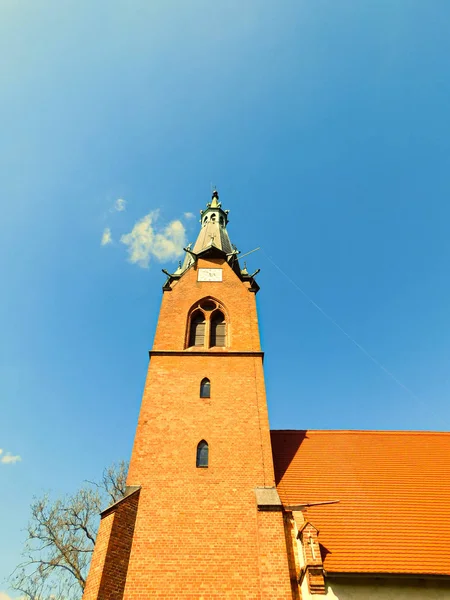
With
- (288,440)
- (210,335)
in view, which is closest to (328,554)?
(288,440)

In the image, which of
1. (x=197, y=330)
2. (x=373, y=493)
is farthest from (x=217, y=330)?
(x=373, y=493)

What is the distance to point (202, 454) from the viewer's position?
9555 mm

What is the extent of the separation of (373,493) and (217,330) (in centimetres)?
697

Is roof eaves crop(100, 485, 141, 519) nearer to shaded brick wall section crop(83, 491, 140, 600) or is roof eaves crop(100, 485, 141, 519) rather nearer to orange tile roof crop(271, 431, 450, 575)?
shaded brick wall section crop(83, 491, 140, 600)

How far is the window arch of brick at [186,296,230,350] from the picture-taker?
41.8 ft

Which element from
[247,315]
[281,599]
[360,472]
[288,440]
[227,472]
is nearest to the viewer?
[281,599]

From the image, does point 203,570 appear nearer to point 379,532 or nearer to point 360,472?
point 379,532

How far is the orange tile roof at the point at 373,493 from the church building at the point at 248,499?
3 cm

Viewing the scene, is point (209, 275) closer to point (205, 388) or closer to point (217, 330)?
point (217, 330)

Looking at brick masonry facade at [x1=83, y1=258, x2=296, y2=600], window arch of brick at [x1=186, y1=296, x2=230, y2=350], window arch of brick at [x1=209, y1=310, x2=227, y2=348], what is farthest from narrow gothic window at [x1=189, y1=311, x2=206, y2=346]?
brick masonry facade at [x1=83, y1=258, x2=296, y2=600]

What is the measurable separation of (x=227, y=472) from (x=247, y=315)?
18.7 feet

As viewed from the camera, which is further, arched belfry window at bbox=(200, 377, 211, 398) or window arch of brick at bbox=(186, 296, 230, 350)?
window arch of brick at bbox=(186, 296, 230, 350)

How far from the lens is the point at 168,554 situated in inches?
307

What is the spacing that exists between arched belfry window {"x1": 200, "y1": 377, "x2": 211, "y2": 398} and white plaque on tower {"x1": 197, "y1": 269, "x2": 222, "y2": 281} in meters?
4.84
